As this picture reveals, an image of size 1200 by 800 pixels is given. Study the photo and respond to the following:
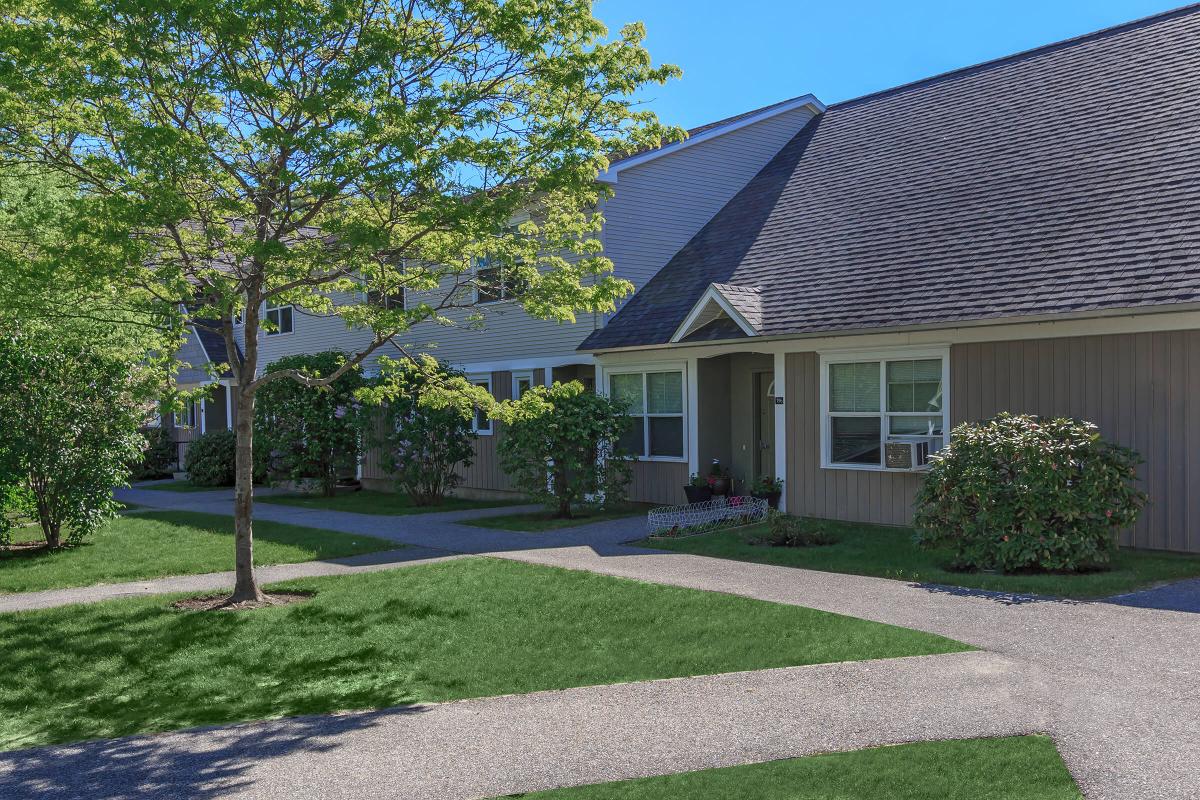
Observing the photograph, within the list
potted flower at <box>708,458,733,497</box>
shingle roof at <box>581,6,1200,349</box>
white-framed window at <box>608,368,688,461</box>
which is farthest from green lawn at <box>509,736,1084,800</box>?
white-framed window at <box>608,368,688,461</box>

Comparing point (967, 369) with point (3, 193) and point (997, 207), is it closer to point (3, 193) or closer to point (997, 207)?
point (997, 207)

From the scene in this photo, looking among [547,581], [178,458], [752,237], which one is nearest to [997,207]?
[752,237]

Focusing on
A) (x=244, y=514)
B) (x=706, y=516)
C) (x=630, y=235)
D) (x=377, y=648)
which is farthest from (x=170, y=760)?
(x=630, y=235)

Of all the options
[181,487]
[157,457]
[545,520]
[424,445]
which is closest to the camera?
[545,520]

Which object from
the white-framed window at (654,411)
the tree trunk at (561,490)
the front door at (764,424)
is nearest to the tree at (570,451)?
the tree trunk at (561,490)

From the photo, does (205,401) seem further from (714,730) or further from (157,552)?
(714,730)

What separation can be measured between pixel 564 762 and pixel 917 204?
12606 millimetres

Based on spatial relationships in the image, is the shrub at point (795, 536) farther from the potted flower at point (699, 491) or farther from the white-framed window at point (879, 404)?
the potted flower at point (699, 491)

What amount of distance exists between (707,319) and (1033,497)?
23.1 feet

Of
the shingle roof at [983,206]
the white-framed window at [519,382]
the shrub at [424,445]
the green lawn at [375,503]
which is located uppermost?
the shingle roof at [983,206]

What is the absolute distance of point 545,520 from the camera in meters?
16.2

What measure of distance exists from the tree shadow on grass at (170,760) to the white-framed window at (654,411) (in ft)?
36.2

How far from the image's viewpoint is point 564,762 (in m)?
5.54

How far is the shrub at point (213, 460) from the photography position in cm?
2523
